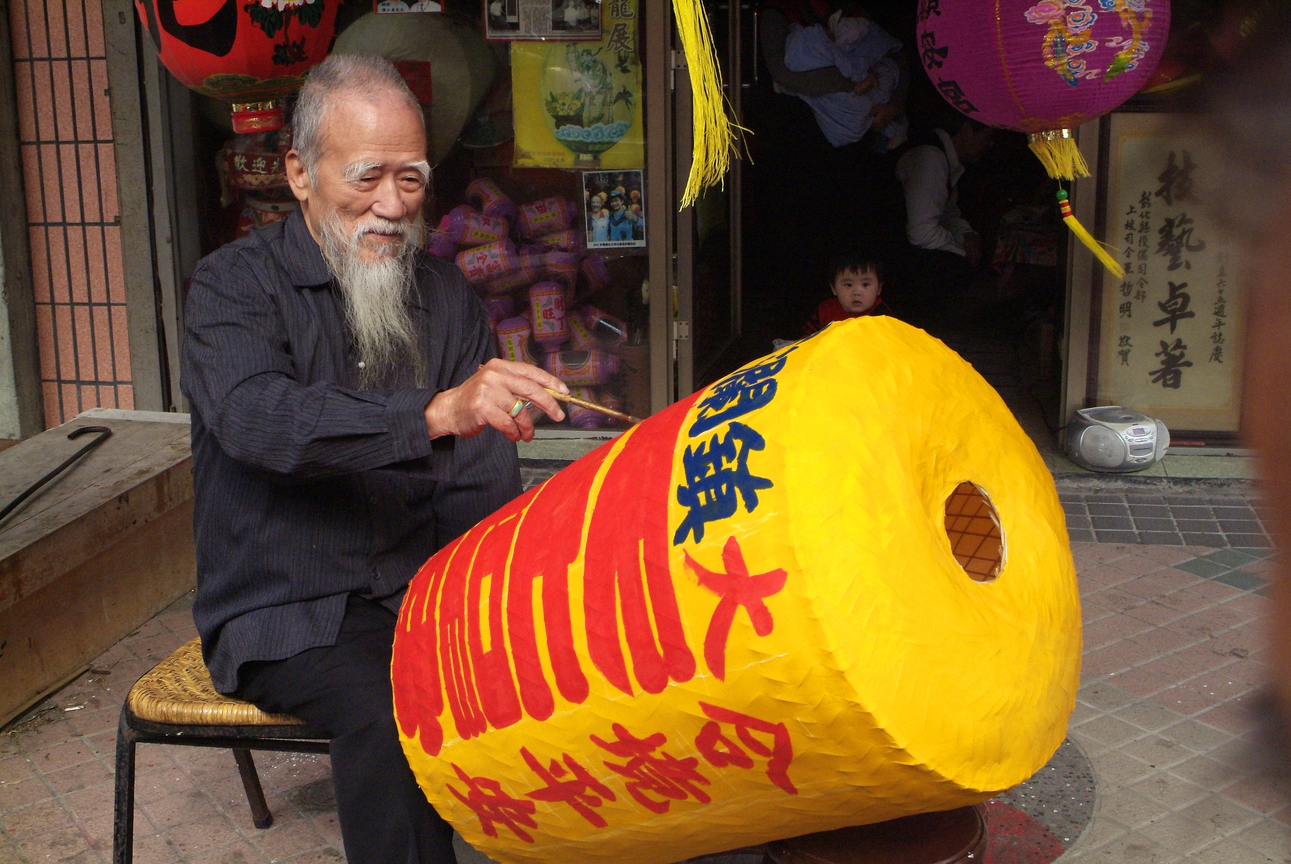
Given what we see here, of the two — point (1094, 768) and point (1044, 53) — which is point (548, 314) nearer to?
point (1044, 53)

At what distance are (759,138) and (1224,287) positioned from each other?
14.0 ft

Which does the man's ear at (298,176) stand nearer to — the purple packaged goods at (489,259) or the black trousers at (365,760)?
the black trousers at (365,760)

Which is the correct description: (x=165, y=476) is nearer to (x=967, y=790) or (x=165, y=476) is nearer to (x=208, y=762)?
(x=208, y=762)

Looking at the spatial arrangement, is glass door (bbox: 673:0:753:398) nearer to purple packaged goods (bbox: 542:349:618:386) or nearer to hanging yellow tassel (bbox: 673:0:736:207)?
purple packaged goods (bbox: 542:349:618:386)

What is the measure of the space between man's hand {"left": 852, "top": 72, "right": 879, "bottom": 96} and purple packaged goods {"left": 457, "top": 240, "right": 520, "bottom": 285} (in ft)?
7.55

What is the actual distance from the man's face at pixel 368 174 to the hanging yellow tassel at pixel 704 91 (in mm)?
708

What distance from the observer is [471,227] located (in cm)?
477

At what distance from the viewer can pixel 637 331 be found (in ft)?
16.1

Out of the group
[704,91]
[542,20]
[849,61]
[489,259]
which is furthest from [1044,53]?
[849,61]

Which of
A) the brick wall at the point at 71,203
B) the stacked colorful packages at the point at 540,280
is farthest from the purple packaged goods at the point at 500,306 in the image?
the brick wall at the point at 71,203

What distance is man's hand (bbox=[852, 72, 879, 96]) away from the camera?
19.7ft

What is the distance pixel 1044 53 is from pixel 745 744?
262cm

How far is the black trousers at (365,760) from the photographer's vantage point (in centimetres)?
175

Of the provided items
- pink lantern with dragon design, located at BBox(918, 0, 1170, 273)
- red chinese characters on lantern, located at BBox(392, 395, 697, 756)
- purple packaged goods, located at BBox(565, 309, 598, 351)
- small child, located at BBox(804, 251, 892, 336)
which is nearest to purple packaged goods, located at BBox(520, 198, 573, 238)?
purple packaged goods, located at BBox(565, 309, 598, 351)
